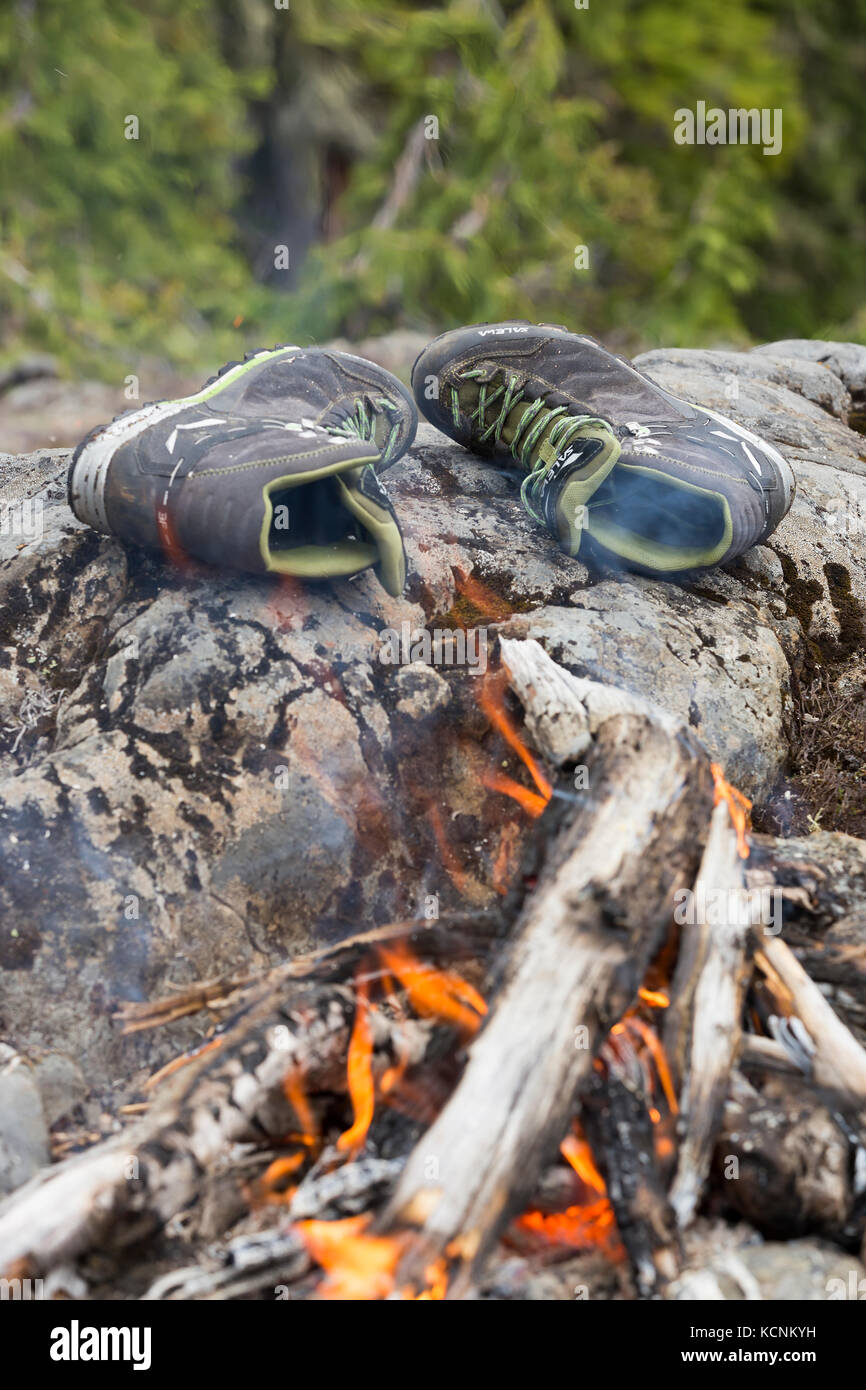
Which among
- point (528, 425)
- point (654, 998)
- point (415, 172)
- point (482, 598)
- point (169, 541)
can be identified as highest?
point (415, 172)

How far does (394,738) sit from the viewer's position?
8.46ft

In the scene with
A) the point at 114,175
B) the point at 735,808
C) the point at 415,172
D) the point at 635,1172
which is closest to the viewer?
the point at 635,1172

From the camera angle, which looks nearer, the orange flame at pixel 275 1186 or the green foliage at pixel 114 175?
the orange flame at pixel 275 1186

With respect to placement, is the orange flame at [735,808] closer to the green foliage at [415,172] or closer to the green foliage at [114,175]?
the green foliage at [415,172]

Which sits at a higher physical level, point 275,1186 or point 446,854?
point 446,854

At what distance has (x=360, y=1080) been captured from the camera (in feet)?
5.96

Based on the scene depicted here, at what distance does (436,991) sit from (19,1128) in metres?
0.82

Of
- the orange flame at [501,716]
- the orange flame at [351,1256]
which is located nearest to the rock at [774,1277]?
the orange flame at [351,1256]

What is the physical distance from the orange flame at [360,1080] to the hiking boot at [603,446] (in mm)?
1686

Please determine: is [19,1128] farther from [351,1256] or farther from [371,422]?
[371,422]

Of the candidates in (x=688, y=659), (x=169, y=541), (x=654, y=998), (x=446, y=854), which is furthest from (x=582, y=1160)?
(x=169, y=541)

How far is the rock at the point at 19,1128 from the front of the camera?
183 cm

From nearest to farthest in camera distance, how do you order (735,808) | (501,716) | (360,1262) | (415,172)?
(360,1262) → (735,808) → (501,716) → (415,172)
